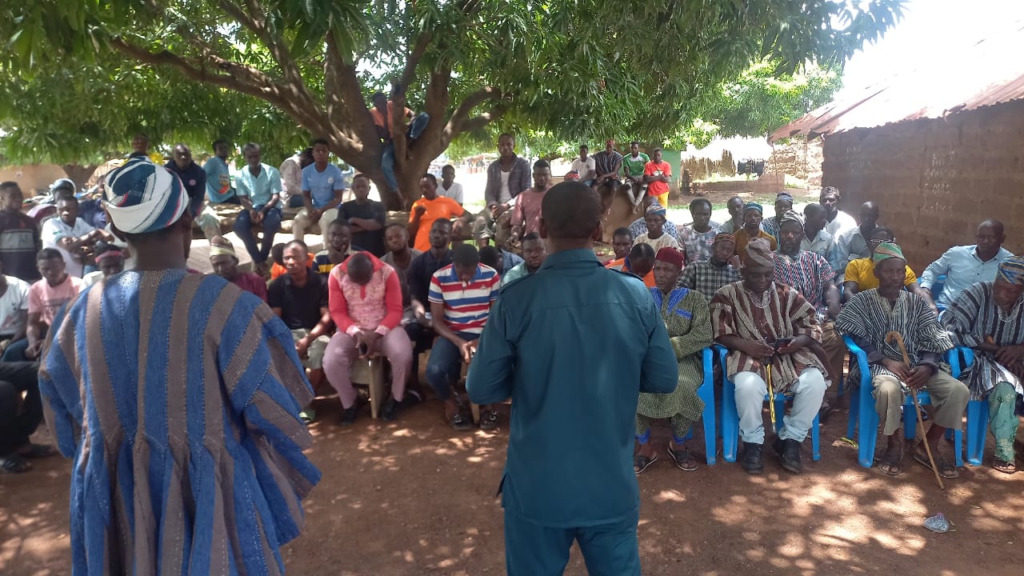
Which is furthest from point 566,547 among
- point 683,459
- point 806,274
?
point 806,274

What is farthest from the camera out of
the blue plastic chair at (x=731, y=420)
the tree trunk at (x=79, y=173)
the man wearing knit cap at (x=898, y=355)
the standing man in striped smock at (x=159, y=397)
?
the tree trunk at (x=79, y=173)

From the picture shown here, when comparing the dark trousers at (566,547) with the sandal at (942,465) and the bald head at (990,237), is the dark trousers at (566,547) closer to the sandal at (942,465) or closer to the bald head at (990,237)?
the sandal at (942,465)

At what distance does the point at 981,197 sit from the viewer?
7.02 metres

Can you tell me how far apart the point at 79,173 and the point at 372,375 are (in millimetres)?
21673

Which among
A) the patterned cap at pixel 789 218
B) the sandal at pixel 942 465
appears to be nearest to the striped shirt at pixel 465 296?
the patterned cap at pixel 789 218

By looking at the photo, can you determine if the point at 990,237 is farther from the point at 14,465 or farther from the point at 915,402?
the point at 14,465

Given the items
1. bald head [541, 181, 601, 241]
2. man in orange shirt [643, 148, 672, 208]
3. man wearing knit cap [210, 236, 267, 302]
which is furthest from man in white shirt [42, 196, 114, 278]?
man in orange shirt [643, 148, 672, 208]

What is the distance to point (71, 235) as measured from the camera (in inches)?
257

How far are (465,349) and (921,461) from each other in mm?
3125

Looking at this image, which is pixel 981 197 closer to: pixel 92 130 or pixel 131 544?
pixel 131 544

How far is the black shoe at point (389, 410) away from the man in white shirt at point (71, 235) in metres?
3.38

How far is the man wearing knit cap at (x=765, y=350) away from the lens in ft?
14.1

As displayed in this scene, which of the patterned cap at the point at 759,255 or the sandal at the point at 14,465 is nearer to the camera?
the patterned cap at the point at 759,255

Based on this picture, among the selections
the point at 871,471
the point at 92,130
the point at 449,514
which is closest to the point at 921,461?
the point at 871,471
